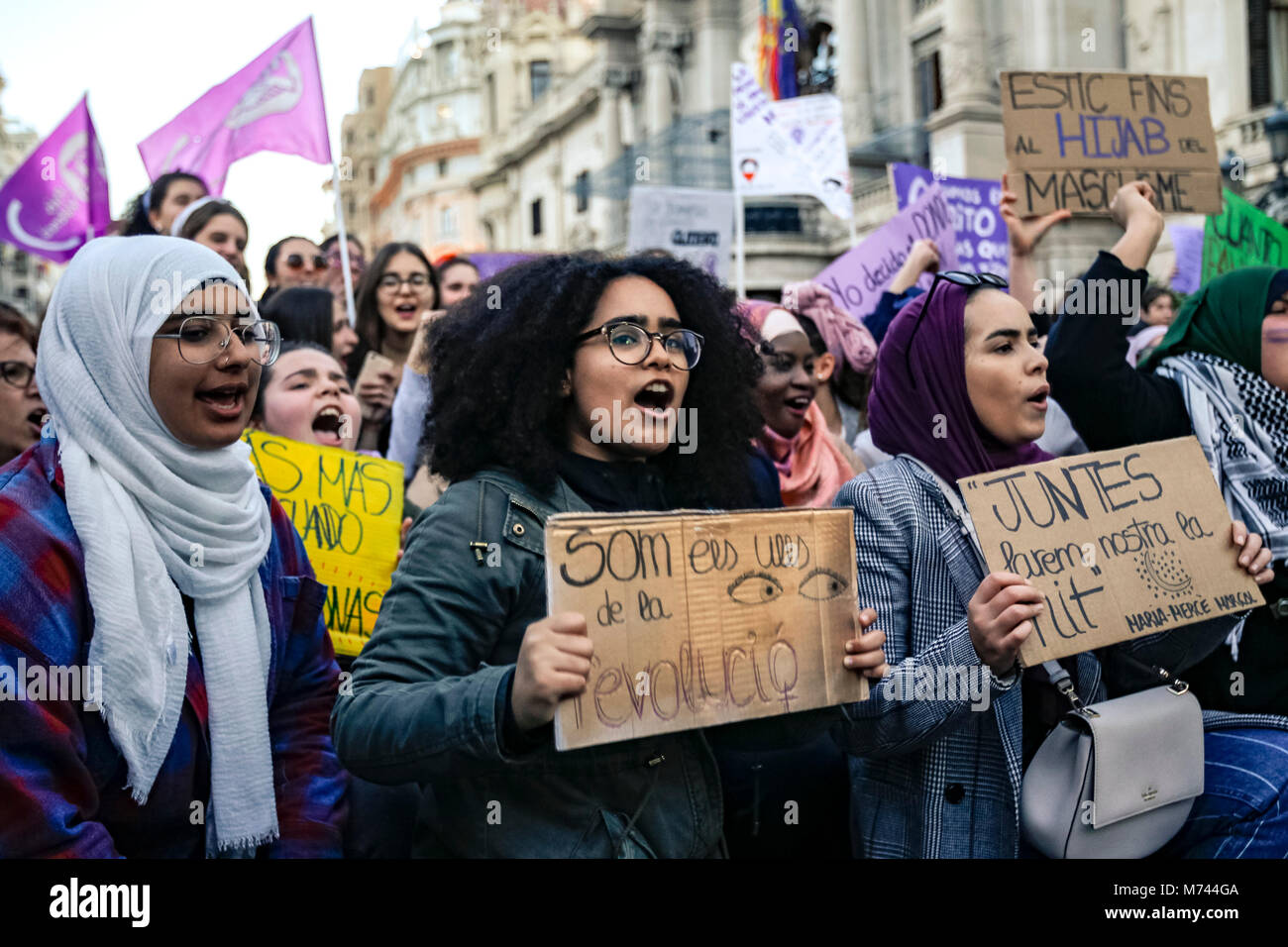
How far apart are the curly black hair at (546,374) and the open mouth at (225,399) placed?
1.34ft

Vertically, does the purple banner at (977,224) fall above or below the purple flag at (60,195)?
below

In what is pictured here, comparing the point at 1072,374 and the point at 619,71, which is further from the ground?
the point at 619,71

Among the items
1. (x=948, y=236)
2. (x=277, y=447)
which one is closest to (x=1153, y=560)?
(x=277, y=447)

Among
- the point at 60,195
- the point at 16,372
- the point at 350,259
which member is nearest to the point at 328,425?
the point at 16,372

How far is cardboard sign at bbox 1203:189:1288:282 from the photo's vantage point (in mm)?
5199

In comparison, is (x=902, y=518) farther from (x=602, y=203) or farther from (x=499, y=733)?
(x=602, y=203)

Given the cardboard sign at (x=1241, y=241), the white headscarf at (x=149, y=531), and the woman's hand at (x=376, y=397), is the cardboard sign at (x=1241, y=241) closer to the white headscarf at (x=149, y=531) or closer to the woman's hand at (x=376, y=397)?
the woman's hand at (x=376, y=397)

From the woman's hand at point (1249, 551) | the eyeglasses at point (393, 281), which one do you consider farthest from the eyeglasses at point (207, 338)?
the eyeglasses at point (393, 281)

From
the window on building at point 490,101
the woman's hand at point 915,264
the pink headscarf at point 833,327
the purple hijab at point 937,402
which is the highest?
the window on building at point 490,101

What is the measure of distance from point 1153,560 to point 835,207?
21.3 feet

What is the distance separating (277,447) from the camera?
3.57 m

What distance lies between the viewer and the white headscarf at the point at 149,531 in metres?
2.33

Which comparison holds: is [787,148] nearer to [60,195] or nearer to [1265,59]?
[60,195]

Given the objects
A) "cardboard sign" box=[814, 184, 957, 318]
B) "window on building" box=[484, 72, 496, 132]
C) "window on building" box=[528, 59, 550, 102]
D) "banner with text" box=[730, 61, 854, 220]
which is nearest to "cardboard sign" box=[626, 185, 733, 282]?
"banner with text" box=[730, 61, 854, 220]
